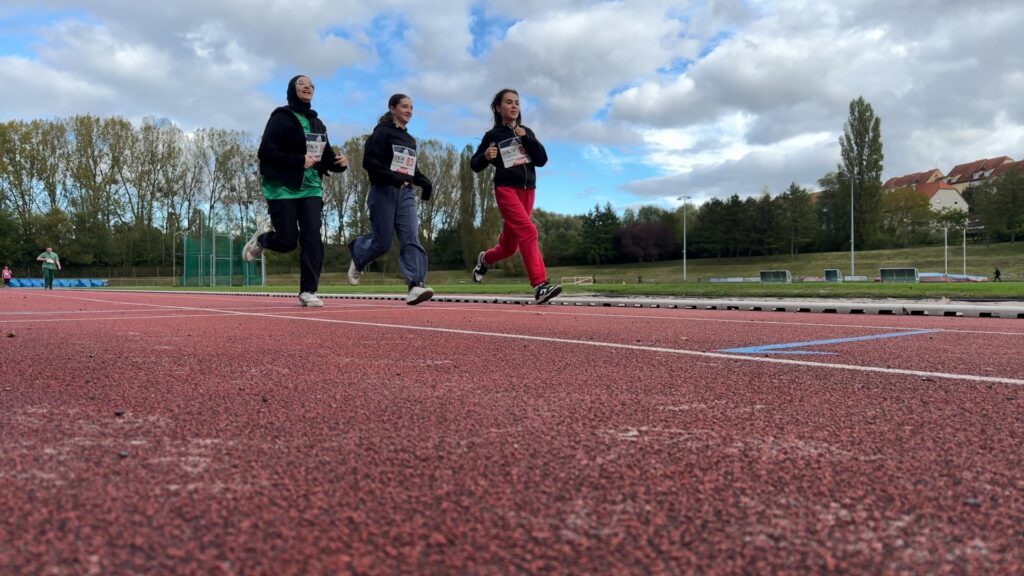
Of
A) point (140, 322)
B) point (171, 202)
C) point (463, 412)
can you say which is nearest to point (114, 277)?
point (171, 202)

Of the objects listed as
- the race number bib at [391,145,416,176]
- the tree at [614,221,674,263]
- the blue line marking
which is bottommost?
the blue line marking

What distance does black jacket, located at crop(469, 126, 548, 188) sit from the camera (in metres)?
7.20

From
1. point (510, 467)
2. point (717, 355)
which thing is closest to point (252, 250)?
point (717, 355)

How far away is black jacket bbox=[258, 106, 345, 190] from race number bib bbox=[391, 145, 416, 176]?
512 mm

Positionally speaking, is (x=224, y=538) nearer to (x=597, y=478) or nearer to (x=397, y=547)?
(x=397, y=547)

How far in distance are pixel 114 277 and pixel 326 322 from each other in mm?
54640

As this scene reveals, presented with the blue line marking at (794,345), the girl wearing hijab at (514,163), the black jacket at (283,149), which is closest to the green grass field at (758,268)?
the girl wearing hijab at (514,163)

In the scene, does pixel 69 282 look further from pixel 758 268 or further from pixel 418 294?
pixel 758 268

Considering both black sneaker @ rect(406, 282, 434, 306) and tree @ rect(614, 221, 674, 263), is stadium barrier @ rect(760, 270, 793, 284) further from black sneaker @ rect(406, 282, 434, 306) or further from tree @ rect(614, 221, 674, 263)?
tree @ rect(614, 221, 674, 263)

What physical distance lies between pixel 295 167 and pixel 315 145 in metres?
0.34

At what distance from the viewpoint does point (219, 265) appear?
36781mm

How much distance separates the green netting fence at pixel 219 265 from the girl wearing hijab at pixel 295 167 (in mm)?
Result: 31477

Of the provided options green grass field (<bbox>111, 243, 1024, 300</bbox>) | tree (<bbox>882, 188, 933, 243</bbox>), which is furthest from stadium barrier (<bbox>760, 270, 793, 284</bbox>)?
tree (<bbox>882, 188, 933, 243</bbox>)

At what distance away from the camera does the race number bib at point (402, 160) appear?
677 centimetres
